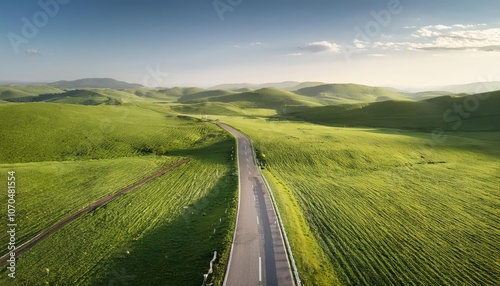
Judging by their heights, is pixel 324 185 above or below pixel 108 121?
below

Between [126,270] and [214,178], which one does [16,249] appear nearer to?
[126,270]

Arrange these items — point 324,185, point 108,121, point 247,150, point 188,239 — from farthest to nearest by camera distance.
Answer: point 108,121, point 247,150, point 324,185, point 188,239

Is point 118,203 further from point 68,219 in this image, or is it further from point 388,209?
point 388,209

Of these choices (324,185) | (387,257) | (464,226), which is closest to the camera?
(387,257)

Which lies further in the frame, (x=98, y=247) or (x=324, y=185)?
(x=324, y=185)

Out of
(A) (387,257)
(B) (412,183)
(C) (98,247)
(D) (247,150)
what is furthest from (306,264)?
(D) (247,150)

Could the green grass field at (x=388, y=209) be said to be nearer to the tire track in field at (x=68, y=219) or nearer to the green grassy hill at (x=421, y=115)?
the tire track in field at (x=68, y=219)

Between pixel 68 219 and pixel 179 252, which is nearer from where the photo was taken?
pixel 179 252

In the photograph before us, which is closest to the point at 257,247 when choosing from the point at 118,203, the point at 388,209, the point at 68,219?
the point at 118,203
